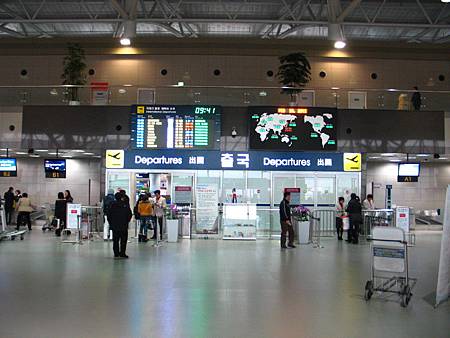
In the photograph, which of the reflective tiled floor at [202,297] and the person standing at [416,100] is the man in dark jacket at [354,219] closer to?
the reflective tiled floor at [202,297]

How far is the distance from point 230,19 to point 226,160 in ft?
22.2

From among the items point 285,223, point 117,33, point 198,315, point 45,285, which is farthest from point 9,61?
point 198,315

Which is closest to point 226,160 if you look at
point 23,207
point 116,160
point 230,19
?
point 116,160

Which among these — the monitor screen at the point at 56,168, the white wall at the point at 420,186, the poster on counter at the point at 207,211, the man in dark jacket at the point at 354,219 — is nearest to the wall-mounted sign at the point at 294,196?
the man in dark jacket at the point at 354,219

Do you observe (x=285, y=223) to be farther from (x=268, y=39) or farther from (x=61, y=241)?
(x=268, y=39)

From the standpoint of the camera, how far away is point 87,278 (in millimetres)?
9062

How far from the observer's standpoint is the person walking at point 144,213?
15445 millimetres

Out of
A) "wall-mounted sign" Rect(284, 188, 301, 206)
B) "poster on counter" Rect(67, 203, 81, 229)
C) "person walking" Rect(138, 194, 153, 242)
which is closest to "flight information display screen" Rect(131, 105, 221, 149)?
"person walking" Rect(138, 194, 153, 242)

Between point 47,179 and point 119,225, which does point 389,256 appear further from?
point 47,179

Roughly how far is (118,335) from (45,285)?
339cm

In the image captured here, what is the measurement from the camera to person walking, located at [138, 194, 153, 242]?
15445 millimetres

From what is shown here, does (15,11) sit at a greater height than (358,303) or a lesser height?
greater

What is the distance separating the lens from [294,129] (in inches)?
674

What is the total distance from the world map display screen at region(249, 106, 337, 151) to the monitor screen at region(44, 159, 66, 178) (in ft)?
27.0
